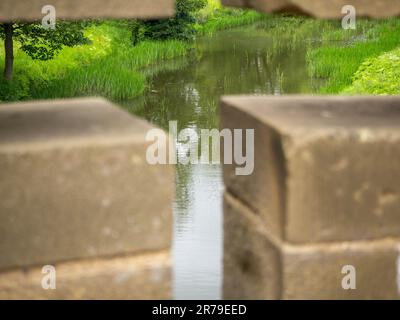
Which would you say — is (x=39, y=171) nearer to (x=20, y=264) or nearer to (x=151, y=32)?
(x=20, y=264)

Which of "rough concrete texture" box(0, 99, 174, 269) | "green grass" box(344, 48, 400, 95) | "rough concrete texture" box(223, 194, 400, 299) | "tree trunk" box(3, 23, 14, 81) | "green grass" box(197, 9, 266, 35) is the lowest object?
"rough concrete texture" box(223, 194, 400, 299)

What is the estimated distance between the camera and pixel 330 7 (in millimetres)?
1707

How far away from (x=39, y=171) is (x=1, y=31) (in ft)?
42.7

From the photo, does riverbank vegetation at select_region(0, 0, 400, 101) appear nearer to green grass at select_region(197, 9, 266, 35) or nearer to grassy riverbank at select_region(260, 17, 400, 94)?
grassy riverbank at select_region(260, 17, 400, 94)

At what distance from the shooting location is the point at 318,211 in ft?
5.96

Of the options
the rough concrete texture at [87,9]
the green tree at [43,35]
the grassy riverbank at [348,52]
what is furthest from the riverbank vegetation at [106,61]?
the rough concrete texture at [87,9]

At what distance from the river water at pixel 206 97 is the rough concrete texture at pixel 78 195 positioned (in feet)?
6.09

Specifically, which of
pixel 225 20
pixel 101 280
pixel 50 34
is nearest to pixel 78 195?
pixel 101 280

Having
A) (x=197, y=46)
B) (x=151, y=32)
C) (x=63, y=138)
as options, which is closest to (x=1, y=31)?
(x=151, y=32)

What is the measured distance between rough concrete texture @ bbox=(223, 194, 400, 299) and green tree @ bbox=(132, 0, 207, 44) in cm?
1726

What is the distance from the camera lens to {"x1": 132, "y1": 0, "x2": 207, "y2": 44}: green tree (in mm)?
19500

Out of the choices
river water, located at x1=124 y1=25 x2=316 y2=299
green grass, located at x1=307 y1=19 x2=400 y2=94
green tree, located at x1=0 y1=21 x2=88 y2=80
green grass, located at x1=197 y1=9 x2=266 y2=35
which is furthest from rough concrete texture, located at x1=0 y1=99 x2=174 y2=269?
green grass, located at x1=197 y1=9 x2=266 y2=35

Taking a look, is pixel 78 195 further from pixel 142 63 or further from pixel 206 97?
pixel 142 63

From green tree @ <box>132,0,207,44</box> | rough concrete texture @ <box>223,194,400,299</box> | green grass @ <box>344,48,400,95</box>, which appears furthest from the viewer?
green tree @ <box>132,0,207,44</box>
